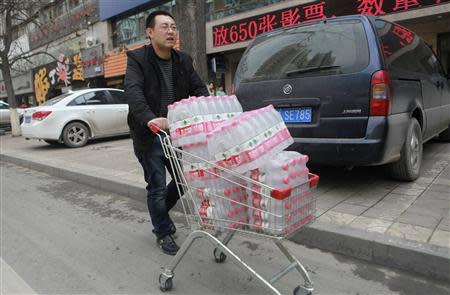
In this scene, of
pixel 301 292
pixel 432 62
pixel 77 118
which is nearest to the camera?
pixel 301 292

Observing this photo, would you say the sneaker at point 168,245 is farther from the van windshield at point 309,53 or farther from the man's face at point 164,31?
the van windshield at point 309,53

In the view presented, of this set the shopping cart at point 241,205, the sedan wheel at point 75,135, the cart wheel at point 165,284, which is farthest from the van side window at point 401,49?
the sedan wheel at point 75,135

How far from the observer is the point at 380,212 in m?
3.39

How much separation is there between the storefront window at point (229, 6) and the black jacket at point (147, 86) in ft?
31.2

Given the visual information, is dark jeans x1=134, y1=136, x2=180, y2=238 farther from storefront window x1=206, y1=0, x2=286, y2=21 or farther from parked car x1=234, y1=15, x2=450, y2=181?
storefront window x1=206, y1=0, x2=286, y2=21

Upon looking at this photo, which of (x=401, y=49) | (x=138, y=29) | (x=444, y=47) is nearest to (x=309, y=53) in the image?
(x=401, y=49)

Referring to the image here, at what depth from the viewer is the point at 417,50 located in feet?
15.5

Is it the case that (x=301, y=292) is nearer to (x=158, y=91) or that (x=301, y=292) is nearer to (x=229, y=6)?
(x=158, y=91)

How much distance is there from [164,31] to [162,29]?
0.02 m

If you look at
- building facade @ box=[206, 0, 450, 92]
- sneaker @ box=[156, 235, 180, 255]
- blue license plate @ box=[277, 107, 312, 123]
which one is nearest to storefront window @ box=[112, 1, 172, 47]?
building facade @ box=[206, 0, 450, 92]

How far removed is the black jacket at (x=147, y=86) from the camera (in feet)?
9.02

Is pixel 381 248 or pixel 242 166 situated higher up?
pixel 242 166

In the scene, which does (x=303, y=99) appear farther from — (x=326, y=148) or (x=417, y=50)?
(x=417, y=50)

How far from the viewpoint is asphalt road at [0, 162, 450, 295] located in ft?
8.43
